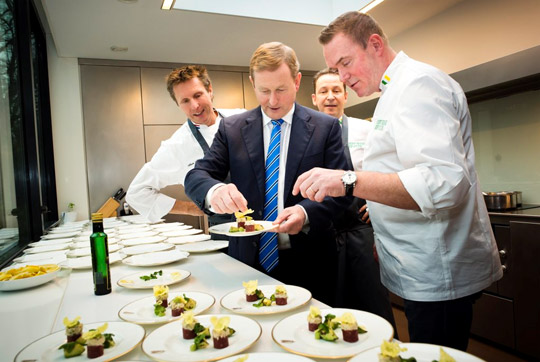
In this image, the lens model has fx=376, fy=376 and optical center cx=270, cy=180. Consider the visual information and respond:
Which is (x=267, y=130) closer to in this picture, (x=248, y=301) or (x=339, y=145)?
(x=339, y=145)

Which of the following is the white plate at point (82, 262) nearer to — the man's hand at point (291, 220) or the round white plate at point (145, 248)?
the round white plate at point (145, 248)

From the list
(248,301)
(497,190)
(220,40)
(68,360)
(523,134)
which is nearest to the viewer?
(68,360)

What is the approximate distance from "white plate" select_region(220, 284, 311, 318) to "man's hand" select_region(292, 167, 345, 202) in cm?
33

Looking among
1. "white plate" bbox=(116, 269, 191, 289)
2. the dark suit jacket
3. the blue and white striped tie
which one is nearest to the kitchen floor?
the dark suit jacket

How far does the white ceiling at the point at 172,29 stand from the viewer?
3484 millimetres

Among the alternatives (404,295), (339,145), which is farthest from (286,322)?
(339,145)

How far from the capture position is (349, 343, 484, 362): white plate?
68 centimetres

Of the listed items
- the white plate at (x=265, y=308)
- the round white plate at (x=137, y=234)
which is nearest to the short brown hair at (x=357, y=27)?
the white plate at (x=265, y=308)

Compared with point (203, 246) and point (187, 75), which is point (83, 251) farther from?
point (187, 75)

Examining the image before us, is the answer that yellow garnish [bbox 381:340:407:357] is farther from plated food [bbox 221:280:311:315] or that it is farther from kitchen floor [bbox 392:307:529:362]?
kitchen floor [bbox 392:307:529:362]

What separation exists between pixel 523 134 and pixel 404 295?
2637 mm

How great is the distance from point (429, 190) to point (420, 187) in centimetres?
3

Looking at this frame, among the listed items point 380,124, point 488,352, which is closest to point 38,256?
→ point 380,124

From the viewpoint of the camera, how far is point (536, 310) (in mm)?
2592
